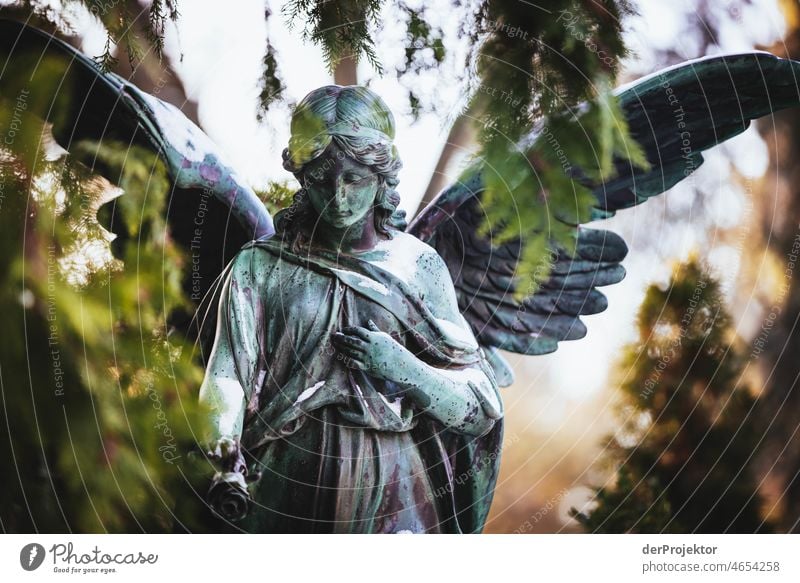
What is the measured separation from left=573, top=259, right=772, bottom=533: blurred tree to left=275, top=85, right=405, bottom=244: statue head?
4.86 ft

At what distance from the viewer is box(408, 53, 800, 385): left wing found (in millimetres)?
3764

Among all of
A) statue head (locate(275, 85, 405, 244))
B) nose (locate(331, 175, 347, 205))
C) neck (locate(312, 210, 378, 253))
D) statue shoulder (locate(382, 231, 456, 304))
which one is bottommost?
statue shoulder (locate(382, 231, 456, 304))

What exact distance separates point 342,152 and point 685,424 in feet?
5.95

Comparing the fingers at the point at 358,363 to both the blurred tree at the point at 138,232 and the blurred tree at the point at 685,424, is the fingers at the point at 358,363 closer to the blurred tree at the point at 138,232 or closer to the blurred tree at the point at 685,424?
the blurred tree at the point at 138,232

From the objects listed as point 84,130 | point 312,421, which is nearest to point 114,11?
point 84,130

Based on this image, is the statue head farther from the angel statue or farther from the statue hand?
the statue hand

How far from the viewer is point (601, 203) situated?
12.7 ft

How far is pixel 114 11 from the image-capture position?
369 centimetres

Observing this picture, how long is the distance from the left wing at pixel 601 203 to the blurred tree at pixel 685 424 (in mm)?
766

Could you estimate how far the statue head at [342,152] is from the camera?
11.0 feet

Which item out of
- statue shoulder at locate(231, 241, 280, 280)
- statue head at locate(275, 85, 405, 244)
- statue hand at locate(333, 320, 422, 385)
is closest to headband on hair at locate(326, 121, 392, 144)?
statue head at locate(275, 85, 405, 244)

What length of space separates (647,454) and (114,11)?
2.16 metres
